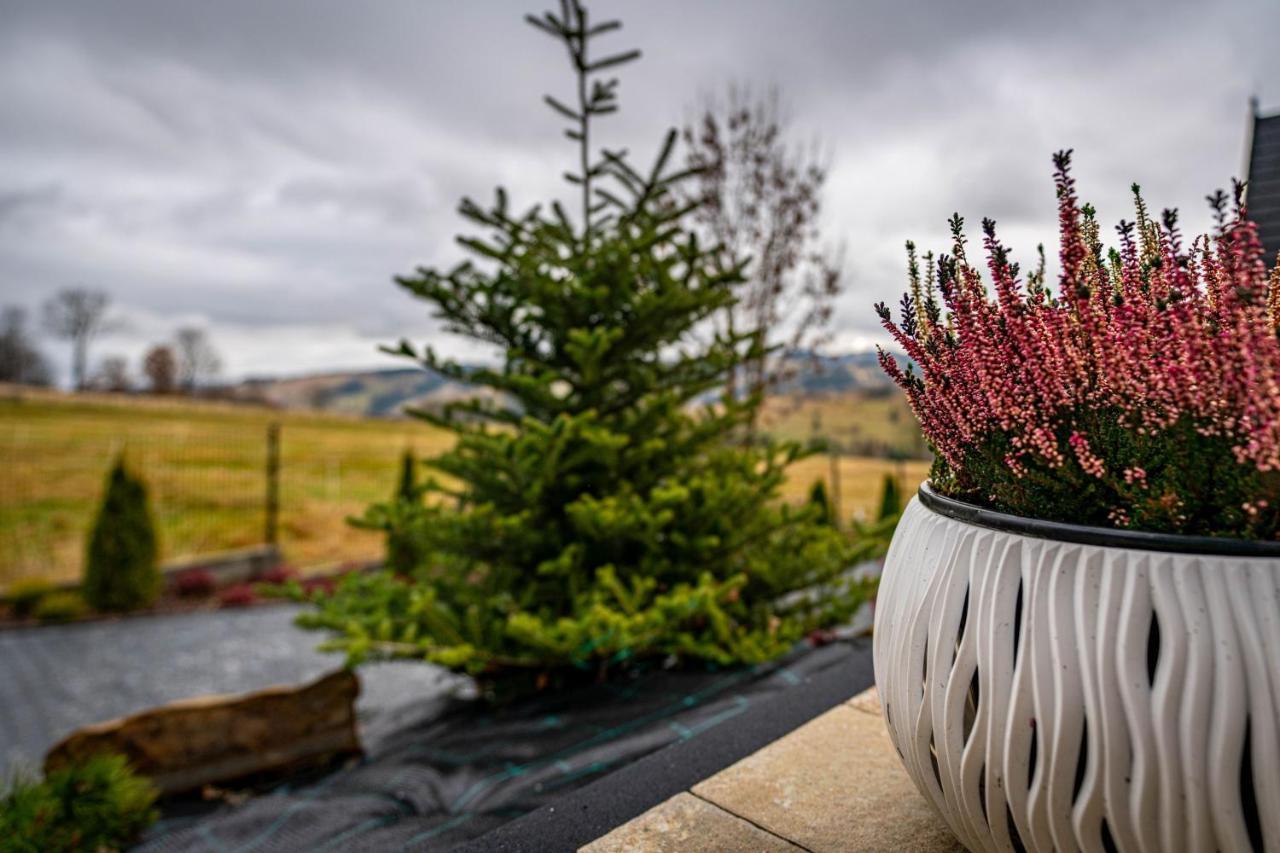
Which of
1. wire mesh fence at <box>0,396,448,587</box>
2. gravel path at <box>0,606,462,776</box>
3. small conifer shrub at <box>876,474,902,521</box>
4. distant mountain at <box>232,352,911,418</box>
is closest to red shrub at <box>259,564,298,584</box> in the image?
wire mesh fence at <box>0,396,448,587</box>

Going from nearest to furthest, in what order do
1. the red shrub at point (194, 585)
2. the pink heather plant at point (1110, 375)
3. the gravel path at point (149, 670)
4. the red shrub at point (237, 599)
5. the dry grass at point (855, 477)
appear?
the pink heather plant at point (1110, 375) < the gravel path at point (149, 670) < the red shrub at point (237, 599) < the red shrub at point (194, 585) < the dry grass at point (855, 477)

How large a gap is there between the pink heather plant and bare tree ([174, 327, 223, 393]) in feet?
142

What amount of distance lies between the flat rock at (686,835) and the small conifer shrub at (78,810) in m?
2.44

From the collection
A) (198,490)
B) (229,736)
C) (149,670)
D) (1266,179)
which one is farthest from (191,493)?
(1266,179)

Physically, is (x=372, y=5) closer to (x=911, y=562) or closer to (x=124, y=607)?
(x=911, y=562)

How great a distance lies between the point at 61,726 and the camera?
5324 millimetres

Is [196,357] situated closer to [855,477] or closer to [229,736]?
[855,477]

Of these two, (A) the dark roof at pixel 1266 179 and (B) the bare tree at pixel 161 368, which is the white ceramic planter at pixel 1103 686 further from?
(B) the bare tree at pixel 161 368

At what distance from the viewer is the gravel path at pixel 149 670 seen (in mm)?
5312

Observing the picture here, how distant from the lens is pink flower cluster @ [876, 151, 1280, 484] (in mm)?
938

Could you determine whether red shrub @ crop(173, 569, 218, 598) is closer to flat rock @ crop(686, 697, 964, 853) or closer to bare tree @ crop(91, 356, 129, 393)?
flat rock @ crop(686, 697, 964, 853)

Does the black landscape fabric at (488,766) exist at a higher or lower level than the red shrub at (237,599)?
higher

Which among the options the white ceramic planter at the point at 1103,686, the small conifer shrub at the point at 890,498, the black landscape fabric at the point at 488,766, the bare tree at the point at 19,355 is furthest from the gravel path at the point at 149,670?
the bare tree at the point at 19,355

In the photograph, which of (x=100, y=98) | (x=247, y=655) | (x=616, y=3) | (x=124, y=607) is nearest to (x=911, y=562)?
(x=616, y=3)
